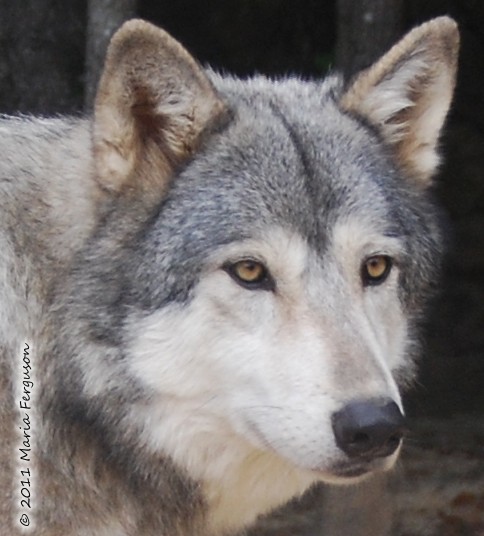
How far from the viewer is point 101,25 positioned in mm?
5367

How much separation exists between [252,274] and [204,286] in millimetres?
158

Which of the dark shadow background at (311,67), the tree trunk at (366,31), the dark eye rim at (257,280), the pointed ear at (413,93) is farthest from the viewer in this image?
the dark shadow background at (311,67)

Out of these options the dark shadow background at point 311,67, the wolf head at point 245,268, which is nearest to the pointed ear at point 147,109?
the wolf head at point 245,268

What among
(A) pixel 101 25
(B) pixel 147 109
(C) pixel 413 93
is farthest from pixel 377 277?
(A) pixel 101 25

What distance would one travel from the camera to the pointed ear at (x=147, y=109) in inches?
131

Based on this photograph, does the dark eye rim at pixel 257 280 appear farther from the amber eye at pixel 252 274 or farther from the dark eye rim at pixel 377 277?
the dark eye rim at pixel 377 277

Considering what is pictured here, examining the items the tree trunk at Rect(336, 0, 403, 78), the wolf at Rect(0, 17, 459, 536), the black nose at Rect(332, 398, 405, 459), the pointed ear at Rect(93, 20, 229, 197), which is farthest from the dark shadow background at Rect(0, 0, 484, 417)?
the black nose at Rect(332, 398, 405, 459)

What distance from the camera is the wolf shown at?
3.30 metres

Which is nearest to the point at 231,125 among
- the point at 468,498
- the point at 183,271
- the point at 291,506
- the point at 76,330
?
the point at 183,271

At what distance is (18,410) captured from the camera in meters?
3.63

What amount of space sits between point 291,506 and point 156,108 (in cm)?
390

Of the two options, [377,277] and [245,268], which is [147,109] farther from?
[377,277]

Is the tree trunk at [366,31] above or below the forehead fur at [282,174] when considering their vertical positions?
above

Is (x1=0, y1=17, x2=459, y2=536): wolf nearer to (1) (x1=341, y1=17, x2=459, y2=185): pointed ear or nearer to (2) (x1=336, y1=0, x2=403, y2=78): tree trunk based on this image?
(1) (x1=341, y1=17, x2=459, y2=185): pointed ear
